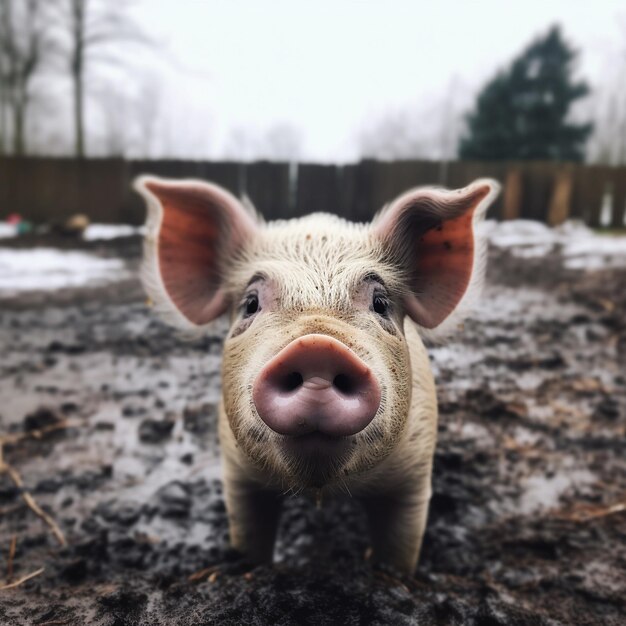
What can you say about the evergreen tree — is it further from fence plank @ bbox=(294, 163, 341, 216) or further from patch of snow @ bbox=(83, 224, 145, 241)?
fence plank @ bbox=(294, 163, 341, 216)

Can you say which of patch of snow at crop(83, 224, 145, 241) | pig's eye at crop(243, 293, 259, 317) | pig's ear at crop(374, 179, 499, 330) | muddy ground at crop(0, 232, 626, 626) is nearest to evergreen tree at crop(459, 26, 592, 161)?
patch of snow at crop(83, 224, 145, 241)

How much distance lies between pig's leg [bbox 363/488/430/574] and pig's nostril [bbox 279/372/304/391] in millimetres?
851

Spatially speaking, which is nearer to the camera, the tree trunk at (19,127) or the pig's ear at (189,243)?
the pig's ear at (189,243)

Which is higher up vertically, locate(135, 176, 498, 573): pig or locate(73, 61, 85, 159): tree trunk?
locate(73, 61, 85, 159): tree trunk

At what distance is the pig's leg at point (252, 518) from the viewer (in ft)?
6.18

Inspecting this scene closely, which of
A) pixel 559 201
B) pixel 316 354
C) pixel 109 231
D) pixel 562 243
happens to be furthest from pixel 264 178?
pixel 316 354

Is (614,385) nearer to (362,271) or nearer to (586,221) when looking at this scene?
(362,271)

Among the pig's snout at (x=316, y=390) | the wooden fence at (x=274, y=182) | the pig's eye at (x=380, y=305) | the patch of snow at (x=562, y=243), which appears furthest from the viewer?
the wooden fence at (x=274, y=182)

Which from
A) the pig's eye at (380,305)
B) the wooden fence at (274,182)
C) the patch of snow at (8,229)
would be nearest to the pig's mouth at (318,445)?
the pig's eye at (380,305)

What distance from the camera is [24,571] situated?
191 centimetres

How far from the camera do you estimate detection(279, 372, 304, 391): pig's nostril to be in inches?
45.7

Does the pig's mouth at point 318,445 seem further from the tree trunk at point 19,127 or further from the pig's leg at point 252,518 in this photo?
the tree trunk at point 19,127

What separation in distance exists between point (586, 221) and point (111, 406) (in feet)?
36.2

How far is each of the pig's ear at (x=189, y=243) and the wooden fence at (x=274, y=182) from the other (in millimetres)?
5795
